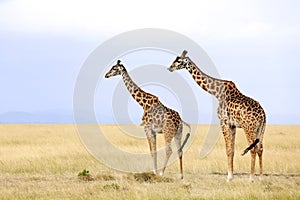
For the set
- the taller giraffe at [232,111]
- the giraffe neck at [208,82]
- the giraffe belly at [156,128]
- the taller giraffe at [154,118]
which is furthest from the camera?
the giraffe belly at [156,128]

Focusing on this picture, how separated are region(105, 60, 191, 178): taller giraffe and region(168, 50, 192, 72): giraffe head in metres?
1.22

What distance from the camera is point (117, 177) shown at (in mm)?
15461

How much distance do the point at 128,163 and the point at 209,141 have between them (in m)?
11.9

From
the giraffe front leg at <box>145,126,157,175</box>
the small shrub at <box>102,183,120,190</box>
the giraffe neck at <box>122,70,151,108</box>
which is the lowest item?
the small shrub at <box>102,183,120,190</box>

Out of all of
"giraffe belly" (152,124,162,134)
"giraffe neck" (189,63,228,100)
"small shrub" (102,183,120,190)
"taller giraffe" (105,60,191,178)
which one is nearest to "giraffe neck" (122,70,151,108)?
"taller giraffe" (105,60,191,178)

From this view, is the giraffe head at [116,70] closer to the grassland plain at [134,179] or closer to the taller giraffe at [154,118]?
the taller giraffe at [154,118]

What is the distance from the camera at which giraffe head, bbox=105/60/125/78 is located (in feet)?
54.4

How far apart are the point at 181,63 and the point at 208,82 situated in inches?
39.9

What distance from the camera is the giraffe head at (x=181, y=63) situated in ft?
51.8

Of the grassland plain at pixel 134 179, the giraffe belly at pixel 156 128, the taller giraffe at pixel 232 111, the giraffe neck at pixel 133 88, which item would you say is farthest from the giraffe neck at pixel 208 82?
the grassland plain at pixel 134 179

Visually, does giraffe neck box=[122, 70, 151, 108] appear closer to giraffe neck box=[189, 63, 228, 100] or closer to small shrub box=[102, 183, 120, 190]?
giraffe neck box=[189, 63, 228, 100]

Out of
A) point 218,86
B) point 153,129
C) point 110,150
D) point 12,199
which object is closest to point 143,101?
point 153,129

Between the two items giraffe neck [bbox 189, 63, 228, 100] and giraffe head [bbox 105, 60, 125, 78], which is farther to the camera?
giraffe head [bbox 105, 60, 125, 78]

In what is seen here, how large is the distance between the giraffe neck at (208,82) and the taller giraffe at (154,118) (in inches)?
48.7
